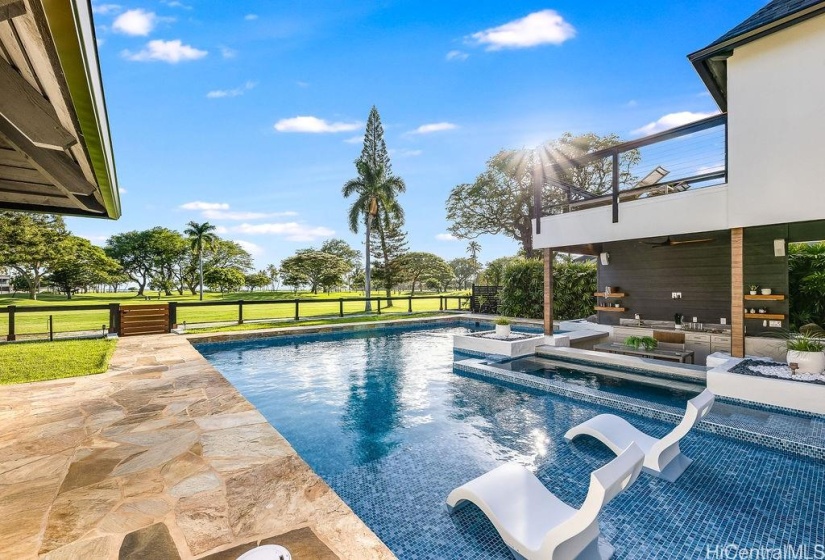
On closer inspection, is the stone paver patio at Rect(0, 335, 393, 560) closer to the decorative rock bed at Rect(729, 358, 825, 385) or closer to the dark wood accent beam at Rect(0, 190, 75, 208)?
the dark wood accent beam at Rect(0, 190, 75, 208)

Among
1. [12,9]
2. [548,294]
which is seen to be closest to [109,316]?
[548,294]

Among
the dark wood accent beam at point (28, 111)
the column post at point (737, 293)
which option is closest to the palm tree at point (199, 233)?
the dark wood accent beam at point (28, 111)

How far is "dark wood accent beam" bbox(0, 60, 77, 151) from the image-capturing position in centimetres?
195

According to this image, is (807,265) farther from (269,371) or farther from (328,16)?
(328,16)

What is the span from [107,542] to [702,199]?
8.57 metres

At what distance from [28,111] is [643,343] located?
9237 millimetres

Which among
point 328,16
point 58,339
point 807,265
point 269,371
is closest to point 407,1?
point 328,16

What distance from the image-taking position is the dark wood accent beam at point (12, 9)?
123 centimetres

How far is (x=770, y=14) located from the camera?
5.54m

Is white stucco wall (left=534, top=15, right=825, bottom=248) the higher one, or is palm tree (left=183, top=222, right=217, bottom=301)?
palm tree (left=183, top=222, right=217, bottom=301)

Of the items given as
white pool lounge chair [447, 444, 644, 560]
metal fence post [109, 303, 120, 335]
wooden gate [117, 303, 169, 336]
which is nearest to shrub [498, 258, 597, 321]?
white pool lounge chair [447, 444, 644, 560]

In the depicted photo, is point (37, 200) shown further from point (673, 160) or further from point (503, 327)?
point (673, 160)

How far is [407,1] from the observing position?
1032 centimetres

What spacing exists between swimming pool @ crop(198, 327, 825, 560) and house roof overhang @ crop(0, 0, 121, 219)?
3213 millimetres
